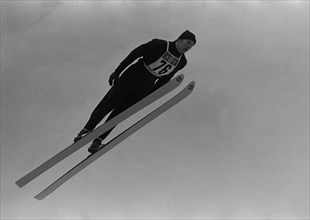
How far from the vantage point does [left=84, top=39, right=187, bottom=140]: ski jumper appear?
26.1 ft

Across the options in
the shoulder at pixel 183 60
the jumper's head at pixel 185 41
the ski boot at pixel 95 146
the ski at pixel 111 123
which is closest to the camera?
the jumper's head at pixel 185 41

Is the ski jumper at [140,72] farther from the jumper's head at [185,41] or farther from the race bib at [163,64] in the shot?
the jumper's head at [185,41]

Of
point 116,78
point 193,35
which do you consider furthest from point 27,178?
point 193,35

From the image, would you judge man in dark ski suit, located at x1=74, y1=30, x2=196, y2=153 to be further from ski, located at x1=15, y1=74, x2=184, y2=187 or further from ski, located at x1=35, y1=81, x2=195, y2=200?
ski, located at x1=35, y1=81, x2=195, y2=200

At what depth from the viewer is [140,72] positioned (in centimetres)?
811

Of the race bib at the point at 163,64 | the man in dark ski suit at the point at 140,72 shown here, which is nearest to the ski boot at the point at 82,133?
the man in dark ski suit at the point at 140,72

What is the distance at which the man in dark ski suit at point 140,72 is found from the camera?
7.93 meters

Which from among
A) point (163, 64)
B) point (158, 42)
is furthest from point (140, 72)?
point (158, 42)

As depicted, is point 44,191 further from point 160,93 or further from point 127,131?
point 160,93

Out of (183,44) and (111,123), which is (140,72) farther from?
(111,123)

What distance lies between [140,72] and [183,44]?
39.4 inches

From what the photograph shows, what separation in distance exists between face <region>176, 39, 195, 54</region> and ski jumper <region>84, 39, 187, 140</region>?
89mm

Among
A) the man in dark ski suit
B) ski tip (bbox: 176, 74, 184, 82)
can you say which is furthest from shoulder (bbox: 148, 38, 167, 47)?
ski tip (bbox: 176, 74, 184, 82)

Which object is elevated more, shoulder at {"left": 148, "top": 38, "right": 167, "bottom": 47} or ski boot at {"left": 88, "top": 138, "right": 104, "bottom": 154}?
shoulder at {"left": 148, "top": 38, "right": 167, "bottom": 47}
